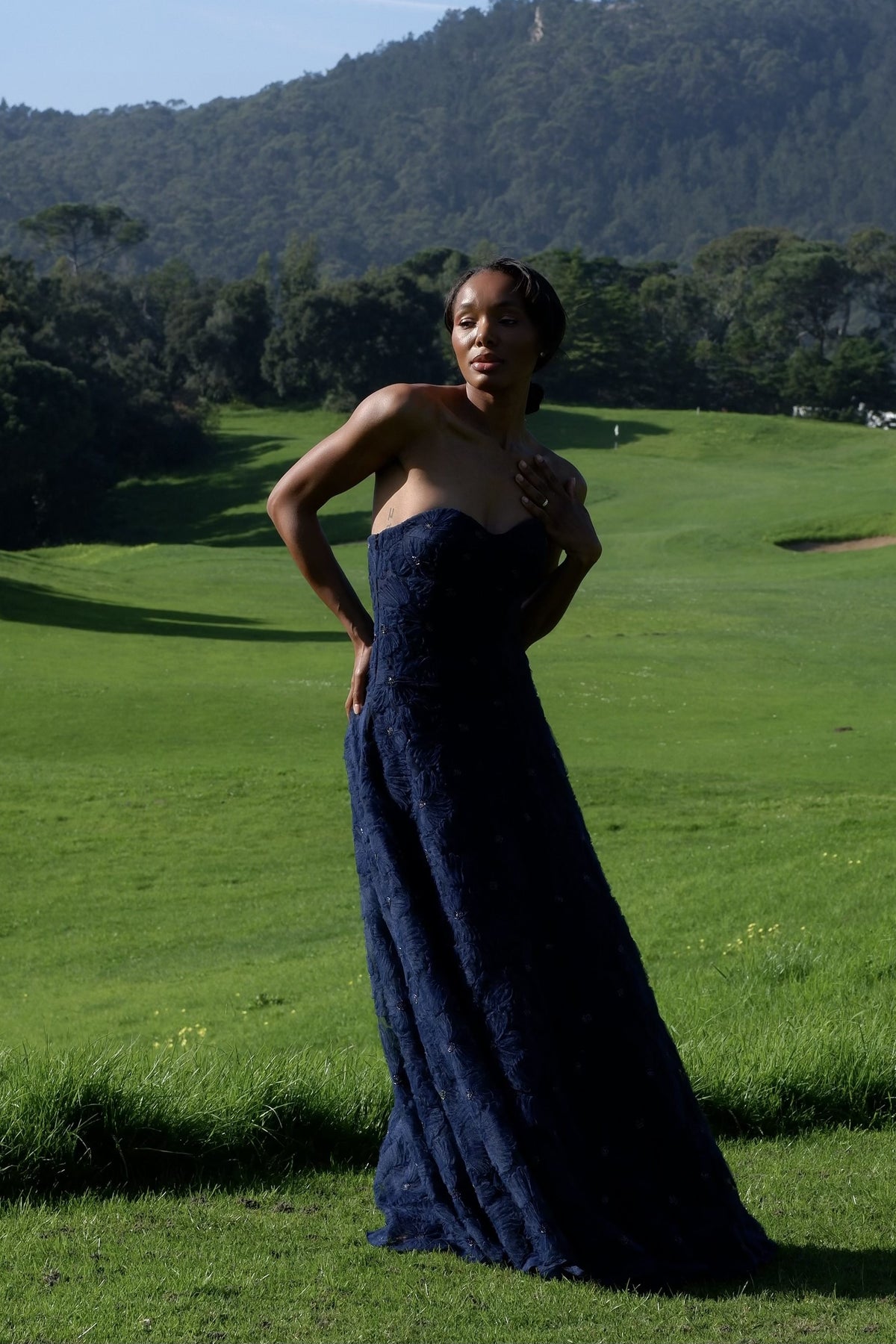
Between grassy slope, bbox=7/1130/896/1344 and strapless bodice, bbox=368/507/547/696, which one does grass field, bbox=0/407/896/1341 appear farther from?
strapless bodice, bbox=368/507/547/696

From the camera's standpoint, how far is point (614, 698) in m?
18.8

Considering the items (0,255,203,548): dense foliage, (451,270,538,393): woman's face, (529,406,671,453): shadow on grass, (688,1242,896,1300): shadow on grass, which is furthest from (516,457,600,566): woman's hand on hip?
(529,406,671,453): shadow on grass

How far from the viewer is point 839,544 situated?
134 feet

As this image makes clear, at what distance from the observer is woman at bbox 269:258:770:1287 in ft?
11.8

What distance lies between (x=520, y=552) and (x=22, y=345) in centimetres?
5432

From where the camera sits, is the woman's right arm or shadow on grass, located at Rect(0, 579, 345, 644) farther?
shadow on grass, located at Rect(0, 579, 345, 644)

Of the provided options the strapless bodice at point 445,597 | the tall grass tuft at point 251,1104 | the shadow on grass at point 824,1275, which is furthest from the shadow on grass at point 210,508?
the shadow on grass at point 824,1275

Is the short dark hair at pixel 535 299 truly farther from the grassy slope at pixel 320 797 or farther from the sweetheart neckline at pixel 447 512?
the grassy slope at pixel 320 797

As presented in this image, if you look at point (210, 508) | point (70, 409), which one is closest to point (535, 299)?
point (70, 409)

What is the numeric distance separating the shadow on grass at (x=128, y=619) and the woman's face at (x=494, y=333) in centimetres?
2018

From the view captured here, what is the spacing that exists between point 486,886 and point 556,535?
89 centimetres

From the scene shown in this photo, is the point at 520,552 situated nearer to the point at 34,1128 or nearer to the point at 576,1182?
the point at 576,1182

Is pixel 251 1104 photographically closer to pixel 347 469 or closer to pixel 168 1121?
pixel 168 1121

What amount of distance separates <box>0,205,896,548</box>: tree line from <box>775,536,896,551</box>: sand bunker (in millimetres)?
24465
